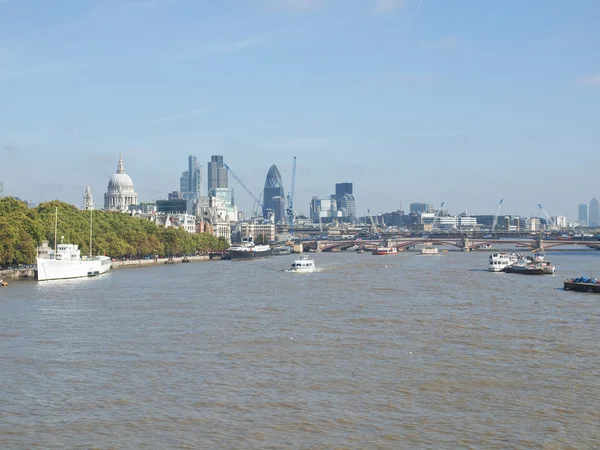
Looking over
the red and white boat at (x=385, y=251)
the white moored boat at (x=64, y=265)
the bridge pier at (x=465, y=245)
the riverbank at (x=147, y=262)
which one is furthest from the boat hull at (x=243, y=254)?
the white moored boat at (x=64, y=265)

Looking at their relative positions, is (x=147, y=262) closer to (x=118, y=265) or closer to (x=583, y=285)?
(x=118, y=265)

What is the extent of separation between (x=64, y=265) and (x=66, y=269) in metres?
0.64

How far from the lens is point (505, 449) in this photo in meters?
21.6

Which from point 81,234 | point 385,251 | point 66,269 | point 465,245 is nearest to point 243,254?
point 385,251

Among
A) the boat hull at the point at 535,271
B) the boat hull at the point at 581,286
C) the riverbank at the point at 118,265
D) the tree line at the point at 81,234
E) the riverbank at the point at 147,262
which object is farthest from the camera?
the riverbank at the point at 147,262

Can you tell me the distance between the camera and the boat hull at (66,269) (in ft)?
257

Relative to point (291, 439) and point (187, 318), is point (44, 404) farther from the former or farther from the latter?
point (187, 318)

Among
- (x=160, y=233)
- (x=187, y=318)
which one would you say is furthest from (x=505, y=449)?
(x=160, y=233)

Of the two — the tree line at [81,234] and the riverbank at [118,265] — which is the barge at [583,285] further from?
the tree line at [81,234]

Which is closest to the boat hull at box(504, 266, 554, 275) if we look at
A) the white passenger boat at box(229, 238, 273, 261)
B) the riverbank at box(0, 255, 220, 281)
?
the riverbank at box(0, 255, 220, 281)

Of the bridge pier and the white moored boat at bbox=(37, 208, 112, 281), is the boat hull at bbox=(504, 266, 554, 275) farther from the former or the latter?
the bridge pier

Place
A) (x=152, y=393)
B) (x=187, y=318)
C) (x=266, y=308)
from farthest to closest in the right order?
(x=266, y=308) < (x=187, y=318) < (x=152, y=393)

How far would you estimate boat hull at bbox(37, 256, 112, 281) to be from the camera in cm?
7844

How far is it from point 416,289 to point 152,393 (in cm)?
4199
